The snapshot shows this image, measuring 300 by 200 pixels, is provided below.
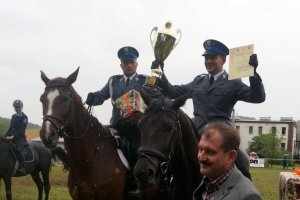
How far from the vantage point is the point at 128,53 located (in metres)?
7.55

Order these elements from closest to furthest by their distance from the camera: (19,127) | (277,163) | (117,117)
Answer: (117,117), (19,127), (277,163)

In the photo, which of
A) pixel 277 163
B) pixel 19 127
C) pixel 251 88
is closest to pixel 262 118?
pixel 277 163

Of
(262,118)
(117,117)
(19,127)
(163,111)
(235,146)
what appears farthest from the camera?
(262,118)

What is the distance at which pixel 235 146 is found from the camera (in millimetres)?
2686

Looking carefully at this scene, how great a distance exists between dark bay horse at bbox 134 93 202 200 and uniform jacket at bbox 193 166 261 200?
1.53 meters

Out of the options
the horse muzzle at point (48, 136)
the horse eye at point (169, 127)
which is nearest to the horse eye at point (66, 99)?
the horse muzzle at point (48, 136)

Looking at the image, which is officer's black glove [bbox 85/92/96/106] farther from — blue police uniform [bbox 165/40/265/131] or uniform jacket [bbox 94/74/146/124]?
blue police uniform [bbox 165/40/265/131]

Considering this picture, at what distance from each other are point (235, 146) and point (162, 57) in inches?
125

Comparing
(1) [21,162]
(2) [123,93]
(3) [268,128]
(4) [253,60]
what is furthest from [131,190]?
(3) [268,128]

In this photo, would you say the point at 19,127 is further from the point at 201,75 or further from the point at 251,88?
the point at 251,88

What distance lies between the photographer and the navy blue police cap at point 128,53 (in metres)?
7.54

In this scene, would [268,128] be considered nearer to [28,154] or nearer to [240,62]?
[28,154]

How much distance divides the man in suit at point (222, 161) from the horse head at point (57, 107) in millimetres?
3867

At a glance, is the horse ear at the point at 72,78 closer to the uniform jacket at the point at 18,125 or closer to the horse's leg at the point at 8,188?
the uniform jacket at the point at 18,125
